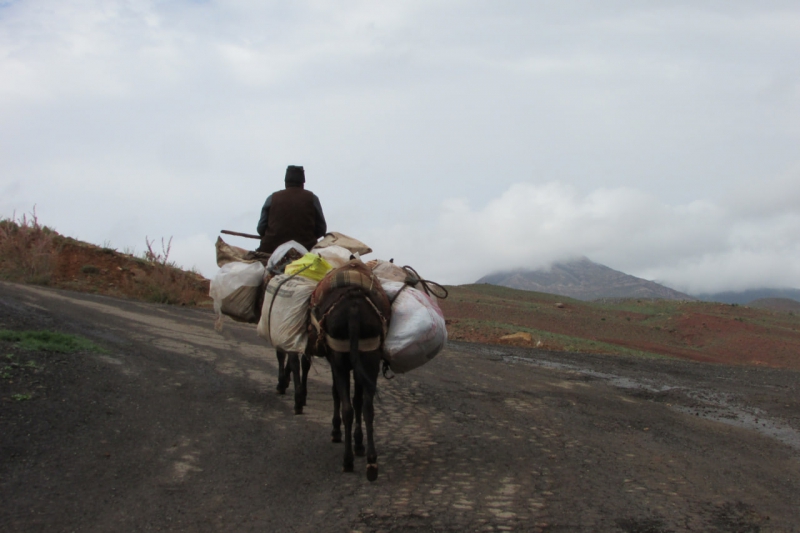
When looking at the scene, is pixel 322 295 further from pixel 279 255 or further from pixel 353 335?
pixel 279 255

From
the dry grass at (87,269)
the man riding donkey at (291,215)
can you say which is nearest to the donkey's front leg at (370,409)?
the man riding donkey at (291,215)

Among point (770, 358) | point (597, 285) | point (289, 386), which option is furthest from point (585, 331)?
point (597, 285)

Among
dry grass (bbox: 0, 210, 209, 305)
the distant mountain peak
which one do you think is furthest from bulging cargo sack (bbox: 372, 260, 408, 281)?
the distant mountain peak

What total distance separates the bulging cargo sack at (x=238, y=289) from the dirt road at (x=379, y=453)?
3.51ft

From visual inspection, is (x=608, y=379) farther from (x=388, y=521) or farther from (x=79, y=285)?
(x=79, y=285)

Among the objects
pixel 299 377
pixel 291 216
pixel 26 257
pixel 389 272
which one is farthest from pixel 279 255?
pixel 26 257

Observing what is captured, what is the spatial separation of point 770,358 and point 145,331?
21761 mm

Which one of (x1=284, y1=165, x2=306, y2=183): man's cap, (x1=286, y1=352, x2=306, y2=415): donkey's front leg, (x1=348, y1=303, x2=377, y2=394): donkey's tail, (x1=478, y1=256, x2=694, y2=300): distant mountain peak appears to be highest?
(x1=478, y1=256, x2=694, y2=300): distant mountain peak

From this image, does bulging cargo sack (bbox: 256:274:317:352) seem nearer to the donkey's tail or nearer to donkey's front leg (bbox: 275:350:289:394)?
the donkey's tail

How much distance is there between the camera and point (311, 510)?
480 centimetres

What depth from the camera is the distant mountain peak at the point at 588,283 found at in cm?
14062

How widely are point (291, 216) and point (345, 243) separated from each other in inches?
37.4

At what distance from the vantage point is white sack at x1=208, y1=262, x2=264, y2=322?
785 centimetres

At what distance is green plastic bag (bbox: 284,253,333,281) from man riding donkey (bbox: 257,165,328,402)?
1.29m
